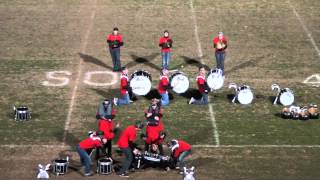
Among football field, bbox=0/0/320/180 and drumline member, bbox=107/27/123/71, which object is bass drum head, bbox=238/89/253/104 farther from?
drumline member, bbox=107/27/123/71

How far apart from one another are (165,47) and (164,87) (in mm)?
3991

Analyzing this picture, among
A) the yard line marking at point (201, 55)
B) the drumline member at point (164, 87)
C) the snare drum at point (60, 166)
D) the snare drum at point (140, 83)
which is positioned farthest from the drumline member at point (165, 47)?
the snare drum at point (60, 166)

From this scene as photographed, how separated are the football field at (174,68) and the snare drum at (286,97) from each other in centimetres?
47

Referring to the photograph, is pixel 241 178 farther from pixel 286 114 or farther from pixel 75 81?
pixel 75 81

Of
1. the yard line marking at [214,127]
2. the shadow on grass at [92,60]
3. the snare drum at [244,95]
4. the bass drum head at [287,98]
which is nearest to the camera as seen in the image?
the yard line marking at [214,127]

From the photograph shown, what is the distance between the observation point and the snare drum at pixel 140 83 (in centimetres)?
3039

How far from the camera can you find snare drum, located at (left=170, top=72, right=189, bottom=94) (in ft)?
101

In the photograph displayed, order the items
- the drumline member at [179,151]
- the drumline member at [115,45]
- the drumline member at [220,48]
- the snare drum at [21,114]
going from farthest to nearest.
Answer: the drumline member at [115,45], the drumline member at [220,48], the snare drum at [21,114], the drumline member at [179,151]

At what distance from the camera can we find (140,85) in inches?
1198

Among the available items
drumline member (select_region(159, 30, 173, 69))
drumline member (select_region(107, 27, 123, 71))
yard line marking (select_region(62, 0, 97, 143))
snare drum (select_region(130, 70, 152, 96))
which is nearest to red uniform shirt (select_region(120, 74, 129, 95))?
snare drum (select_region(130, 70, 152, 96))

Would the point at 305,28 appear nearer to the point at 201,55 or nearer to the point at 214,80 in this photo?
the point at 201,55

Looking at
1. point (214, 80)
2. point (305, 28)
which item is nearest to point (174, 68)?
point (214, 80)

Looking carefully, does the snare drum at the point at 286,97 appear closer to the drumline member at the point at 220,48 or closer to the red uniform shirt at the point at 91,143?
the drumline member at the point at 220,48

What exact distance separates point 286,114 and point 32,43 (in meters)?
12.8
